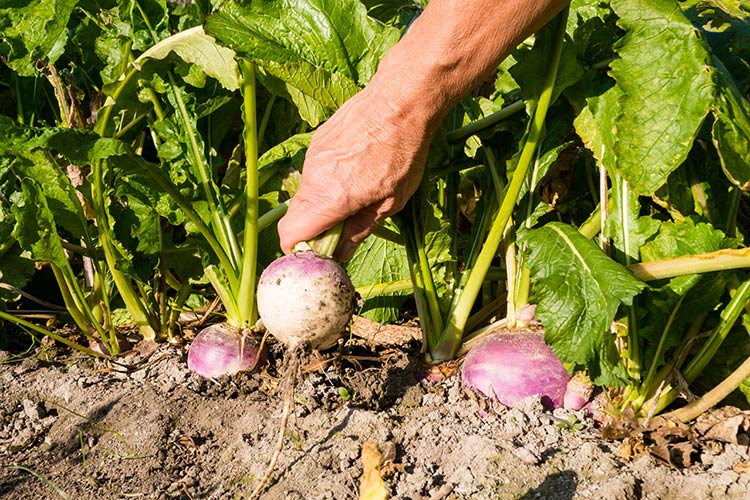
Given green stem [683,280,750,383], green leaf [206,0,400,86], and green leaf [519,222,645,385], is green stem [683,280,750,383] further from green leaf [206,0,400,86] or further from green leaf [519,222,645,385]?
green leaf [206,0,400,86]

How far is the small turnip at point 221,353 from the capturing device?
2568 mm

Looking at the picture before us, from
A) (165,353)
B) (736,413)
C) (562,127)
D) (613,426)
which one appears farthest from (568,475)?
(165,353)

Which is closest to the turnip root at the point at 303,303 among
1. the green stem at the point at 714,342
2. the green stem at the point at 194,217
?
the green stem at the point at 194,217

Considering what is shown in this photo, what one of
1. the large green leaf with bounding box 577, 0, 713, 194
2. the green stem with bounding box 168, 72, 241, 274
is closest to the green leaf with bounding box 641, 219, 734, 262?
the large green leaf with bounding box 577, 0, 713, 194

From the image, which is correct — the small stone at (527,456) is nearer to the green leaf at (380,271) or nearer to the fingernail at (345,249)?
the fingernail at (345,249)

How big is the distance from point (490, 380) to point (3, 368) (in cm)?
178

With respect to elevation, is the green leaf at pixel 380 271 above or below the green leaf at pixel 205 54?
below

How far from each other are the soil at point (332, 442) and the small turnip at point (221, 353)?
4 cm

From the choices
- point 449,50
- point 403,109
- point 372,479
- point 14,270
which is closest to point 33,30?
point 14,270

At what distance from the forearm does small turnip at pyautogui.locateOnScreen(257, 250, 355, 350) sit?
59 cm

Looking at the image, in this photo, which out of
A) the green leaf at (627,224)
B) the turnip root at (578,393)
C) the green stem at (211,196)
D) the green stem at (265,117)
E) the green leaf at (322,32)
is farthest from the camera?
the green stem at (265,117)

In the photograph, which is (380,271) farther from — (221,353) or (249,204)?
(221,353)

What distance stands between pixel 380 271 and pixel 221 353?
71 cm

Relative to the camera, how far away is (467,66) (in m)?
1.96
